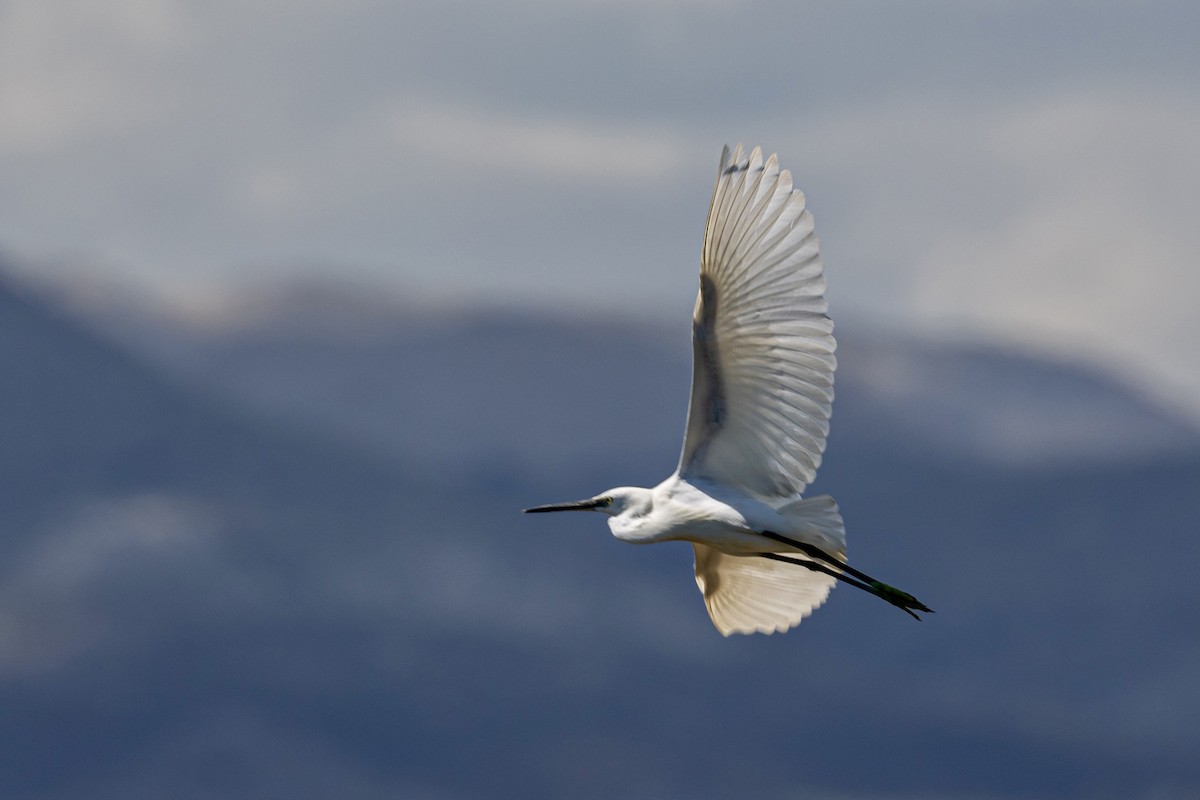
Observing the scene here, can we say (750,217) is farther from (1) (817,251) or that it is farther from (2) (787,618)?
(2) (787,618)

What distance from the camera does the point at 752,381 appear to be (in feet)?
46.6

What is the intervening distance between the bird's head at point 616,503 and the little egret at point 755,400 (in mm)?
10

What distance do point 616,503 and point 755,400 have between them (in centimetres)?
134

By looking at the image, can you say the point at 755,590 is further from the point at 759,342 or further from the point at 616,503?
the point at 759,342

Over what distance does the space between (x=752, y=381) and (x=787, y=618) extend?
2.54 meters

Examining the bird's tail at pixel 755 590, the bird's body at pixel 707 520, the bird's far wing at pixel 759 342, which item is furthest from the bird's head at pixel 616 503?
the bird's tail at pixel 755 590

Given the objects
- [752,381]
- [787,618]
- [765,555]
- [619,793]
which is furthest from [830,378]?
[619,793]

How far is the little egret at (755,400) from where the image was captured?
13688 mm

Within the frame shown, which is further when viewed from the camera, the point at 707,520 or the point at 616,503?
the point at 616,503

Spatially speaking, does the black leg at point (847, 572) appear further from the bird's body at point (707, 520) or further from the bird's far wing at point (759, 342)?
the bird's far wing at point (759, 342)

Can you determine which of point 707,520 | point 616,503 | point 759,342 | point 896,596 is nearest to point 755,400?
point 759,342

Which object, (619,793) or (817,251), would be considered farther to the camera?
(619,793)

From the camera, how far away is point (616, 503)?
14914 mm

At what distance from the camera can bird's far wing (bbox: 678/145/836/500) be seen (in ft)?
44.8
